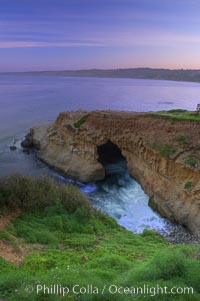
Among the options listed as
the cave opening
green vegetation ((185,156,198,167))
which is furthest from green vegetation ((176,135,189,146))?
the cave opening

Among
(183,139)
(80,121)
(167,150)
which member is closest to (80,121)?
(80,121)

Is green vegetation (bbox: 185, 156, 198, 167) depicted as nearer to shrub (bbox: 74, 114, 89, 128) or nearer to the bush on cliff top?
the bush on cliff top

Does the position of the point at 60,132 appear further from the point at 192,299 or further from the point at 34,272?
the point at 192,299

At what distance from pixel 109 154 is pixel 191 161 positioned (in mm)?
16024

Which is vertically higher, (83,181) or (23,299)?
(23,299)

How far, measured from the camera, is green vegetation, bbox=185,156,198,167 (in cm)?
2434

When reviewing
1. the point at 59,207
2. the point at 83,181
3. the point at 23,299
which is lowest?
the point at 83,181

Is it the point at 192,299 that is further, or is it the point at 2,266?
the point at 2,266

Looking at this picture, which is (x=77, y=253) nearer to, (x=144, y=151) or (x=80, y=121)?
(x=144, y=151)

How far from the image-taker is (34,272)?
11195mm

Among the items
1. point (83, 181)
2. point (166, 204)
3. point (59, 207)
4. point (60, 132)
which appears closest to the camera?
point (59, 207)

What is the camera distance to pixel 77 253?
563 inches

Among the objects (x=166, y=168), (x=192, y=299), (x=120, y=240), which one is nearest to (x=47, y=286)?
(x=192, y=299)

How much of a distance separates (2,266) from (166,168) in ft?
57.6
